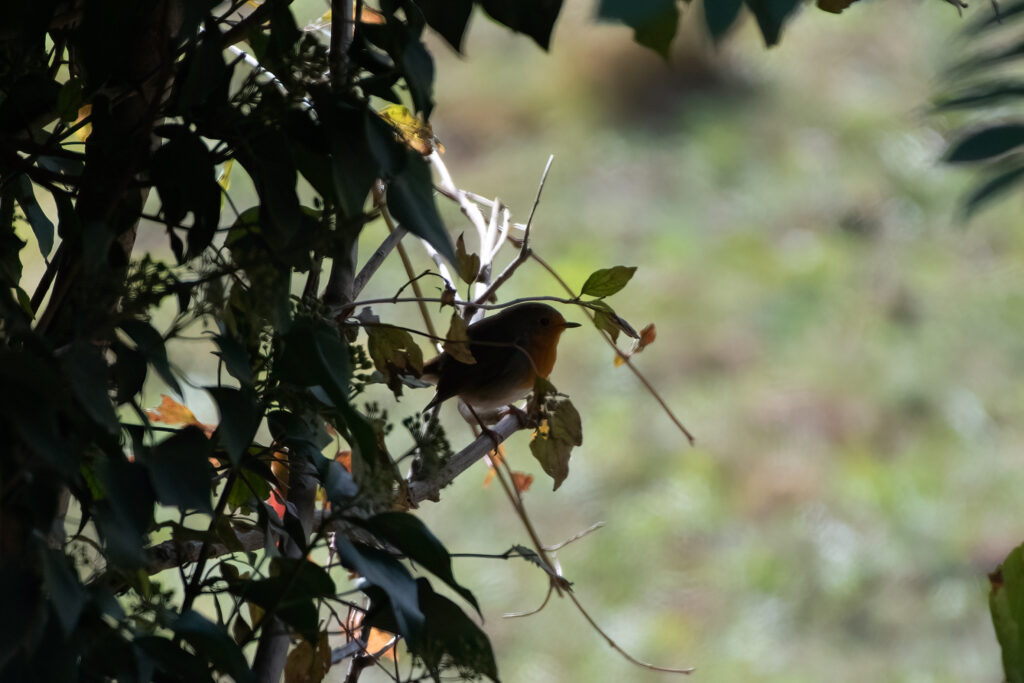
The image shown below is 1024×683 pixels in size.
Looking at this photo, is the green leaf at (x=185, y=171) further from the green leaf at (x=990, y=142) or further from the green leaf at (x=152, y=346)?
the green leaf at (x=990, y=142)

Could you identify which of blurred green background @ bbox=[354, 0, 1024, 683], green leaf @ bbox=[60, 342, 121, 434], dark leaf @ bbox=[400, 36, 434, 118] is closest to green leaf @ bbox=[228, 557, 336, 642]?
green leaf @ bbox=[60, 342, 121, 434]

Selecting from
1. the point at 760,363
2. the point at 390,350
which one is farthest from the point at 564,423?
the point at 760,363

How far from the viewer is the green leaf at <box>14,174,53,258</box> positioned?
75cm

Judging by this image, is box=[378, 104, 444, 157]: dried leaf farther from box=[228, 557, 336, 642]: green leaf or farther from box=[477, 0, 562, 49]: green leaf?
box=[228, 557, 336, 642]: green leaf

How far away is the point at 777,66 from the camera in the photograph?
190 inches

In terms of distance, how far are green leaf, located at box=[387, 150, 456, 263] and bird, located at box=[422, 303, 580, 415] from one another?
674mm

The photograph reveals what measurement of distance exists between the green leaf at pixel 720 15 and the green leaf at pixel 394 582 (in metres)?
0.31

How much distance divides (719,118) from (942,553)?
2.23m

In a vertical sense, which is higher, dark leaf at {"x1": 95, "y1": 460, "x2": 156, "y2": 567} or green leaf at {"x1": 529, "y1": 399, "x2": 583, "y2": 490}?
green leaf at {"x1": 529, "y1": 399, "x2": 583, "y2": 490}

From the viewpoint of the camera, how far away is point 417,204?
0.53 meters

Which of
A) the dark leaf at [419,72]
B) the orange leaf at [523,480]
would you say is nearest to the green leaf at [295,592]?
the dark leaf at [419,72]

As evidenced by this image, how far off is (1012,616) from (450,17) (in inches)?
24.9

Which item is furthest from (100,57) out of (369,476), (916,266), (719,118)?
(719,118)

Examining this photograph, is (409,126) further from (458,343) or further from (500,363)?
(500,363)
